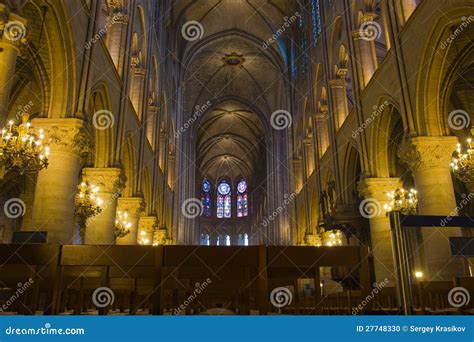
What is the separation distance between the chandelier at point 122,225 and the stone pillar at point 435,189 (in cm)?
952

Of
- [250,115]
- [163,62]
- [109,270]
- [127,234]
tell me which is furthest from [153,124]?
[250,115]

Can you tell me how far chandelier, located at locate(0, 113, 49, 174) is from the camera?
8195 millimetres

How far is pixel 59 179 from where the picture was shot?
9.99 metres

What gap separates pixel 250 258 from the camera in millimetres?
5633

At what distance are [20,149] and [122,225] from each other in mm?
7381

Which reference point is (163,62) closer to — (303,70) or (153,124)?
(153,124)

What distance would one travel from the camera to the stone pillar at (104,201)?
13266mm

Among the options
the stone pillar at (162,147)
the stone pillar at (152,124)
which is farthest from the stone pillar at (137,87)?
the stone pillar at (162,147)

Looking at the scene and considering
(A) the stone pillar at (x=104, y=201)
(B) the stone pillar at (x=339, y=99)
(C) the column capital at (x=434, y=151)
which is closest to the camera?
(C) the column capital at (x=434, y=151)

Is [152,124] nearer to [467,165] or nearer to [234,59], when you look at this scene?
[467,165]

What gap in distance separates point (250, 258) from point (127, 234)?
452 inches

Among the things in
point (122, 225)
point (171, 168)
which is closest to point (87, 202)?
point (122, 225)

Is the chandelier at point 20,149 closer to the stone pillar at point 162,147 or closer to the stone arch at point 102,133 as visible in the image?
the stone arch at point 102,133

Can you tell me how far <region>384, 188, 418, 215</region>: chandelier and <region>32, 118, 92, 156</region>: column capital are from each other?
375 inches
